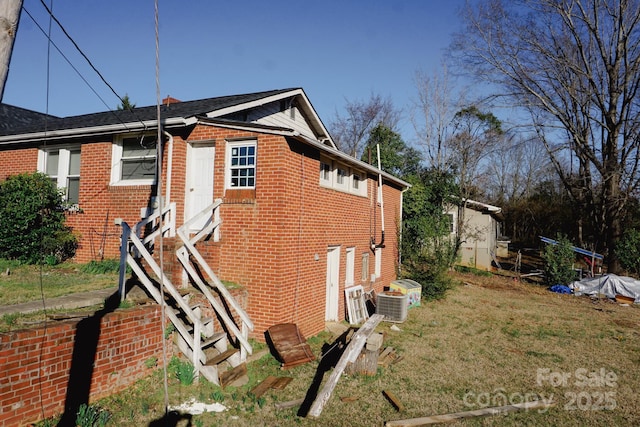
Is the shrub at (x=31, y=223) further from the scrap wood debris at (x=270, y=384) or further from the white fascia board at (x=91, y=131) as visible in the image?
the scrap wood debris at (x=270, y=384)

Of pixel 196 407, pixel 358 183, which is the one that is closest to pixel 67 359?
pixel 196 407

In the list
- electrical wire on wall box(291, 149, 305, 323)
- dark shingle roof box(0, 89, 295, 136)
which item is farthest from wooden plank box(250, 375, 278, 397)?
dark shingle roof box(0, 89, 295, 136)

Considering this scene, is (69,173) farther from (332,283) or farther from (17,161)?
(332,283)

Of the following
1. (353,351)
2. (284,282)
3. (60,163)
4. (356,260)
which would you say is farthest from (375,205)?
(60,163)

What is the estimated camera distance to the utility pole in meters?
2.90

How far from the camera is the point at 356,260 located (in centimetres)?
1249

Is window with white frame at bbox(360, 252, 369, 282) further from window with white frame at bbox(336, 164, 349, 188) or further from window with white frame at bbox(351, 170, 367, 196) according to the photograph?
window with white frame at bbox(336, 164, 349, 188)

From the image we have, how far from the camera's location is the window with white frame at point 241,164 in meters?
8.41

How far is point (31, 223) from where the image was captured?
9.83m

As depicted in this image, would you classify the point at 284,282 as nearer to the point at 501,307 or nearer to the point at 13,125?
the point at 501,307

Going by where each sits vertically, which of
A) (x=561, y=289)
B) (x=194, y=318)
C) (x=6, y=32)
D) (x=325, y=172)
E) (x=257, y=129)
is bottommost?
(x=561, y=289)

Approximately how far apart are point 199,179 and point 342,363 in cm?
526

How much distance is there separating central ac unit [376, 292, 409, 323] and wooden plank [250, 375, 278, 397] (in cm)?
528

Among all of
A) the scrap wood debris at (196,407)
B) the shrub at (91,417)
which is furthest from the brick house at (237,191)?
the shrub at (91,417)
